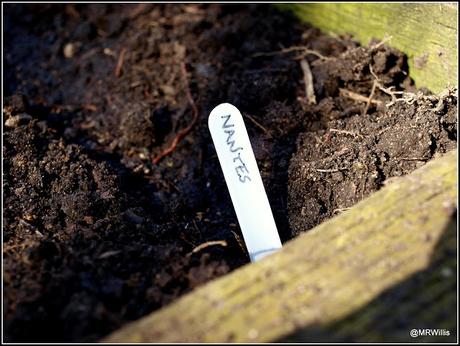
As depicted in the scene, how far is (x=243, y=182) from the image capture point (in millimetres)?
1573

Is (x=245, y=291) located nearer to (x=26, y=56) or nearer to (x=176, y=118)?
(x=176, y=118)

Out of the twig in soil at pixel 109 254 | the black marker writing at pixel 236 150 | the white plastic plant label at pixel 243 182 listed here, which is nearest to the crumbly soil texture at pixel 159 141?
the twig in soil at pixel 109 254

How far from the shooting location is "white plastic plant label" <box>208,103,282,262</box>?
1540 mm

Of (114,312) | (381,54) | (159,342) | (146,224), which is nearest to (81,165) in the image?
(146,224)

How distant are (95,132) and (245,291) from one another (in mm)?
1363

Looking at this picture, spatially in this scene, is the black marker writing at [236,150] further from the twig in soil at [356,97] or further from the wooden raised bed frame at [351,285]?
the twig in soil at [356,97]

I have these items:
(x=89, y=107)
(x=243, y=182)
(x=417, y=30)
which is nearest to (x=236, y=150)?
(x=243, y=182)

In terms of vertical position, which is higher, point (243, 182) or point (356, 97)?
point (243, 182)

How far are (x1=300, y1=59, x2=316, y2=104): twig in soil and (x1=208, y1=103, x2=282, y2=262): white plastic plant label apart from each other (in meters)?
0.65

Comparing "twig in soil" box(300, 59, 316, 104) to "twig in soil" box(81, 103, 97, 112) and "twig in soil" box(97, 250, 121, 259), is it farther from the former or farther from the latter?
"twig in soil" box(97, 250, 121, 259)

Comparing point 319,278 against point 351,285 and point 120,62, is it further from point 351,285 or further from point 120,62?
point 120,62

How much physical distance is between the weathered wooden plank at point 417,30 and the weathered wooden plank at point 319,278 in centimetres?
82

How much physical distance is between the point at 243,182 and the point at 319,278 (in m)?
0.48

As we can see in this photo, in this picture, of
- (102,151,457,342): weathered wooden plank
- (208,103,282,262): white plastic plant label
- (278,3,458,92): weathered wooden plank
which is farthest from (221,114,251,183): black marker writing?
(278,3,458,92): weathered wooden plank
